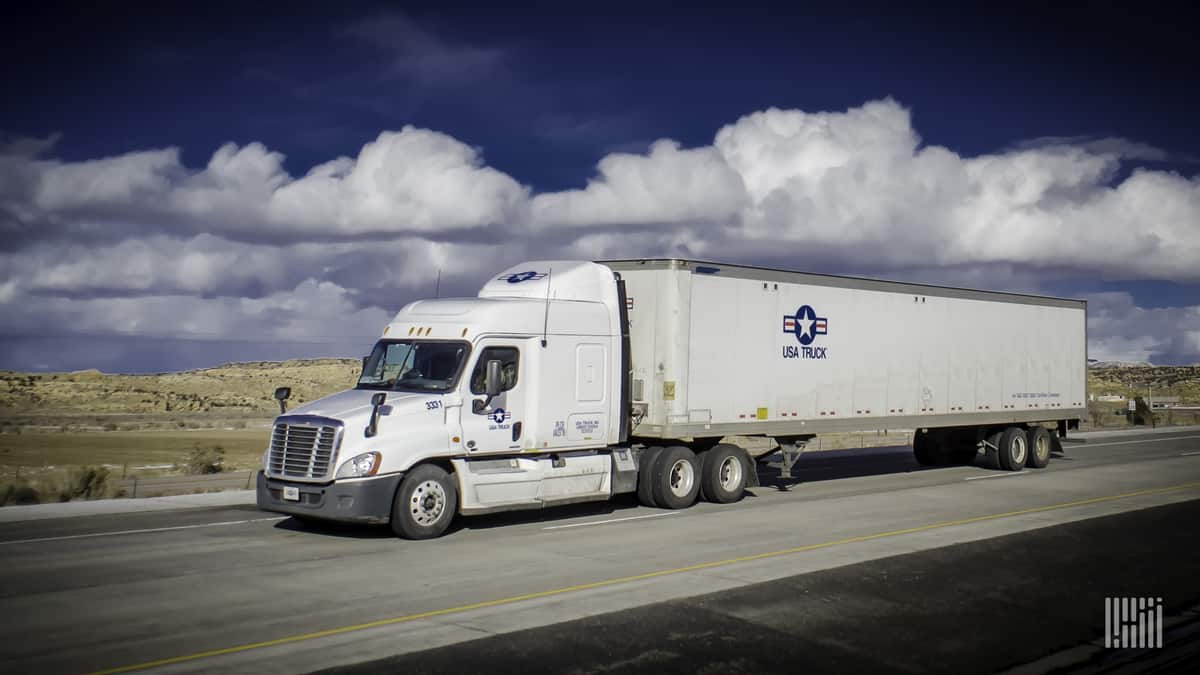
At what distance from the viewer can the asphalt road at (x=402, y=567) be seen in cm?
872

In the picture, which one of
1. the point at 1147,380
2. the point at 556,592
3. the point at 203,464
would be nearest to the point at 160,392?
the point at 203,464

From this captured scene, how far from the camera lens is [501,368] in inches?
595

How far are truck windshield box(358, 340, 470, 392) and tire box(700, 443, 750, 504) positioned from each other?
5338 millimetres

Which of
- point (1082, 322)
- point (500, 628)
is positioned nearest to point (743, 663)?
point (500, 628)

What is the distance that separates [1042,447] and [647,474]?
13.3 meters

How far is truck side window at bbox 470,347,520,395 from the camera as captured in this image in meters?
14.8

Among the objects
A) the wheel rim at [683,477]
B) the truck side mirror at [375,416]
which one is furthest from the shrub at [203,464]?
the truck side mirror at [375,416]

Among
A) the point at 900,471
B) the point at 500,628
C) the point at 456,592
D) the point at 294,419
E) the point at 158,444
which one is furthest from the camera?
the point at 158,444

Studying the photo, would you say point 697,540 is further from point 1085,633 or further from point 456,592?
point 1085,633

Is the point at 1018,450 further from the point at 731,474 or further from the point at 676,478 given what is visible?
the point at 676,478

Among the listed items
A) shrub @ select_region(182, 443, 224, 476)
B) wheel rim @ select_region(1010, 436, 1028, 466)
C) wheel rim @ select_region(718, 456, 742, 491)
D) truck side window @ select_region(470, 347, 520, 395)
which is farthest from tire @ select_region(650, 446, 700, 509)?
shrub @ select_region(182, 443, 224, 476)

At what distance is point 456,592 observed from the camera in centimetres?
1068

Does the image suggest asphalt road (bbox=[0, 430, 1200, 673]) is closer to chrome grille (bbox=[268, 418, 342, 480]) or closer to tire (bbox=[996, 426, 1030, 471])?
chrome grille (bbox=[268, 418, 342, 480])

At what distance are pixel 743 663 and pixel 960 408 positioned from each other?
16.3 m
